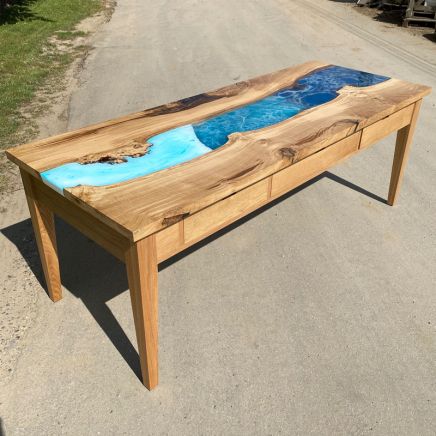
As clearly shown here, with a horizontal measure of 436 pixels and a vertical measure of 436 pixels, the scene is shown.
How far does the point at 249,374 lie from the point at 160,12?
902 cm

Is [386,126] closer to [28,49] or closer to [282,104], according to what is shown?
[282,104]

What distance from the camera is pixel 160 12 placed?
9.58 metres

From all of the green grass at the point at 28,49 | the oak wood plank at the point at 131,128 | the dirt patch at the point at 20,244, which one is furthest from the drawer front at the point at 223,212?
the green grass at the point at 28,49

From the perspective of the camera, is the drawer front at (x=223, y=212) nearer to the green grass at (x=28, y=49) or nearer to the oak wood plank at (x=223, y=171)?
the oak wood plank at (x=223, y=171)

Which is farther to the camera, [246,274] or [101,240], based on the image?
[246,274]

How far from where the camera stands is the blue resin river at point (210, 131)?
176 cm

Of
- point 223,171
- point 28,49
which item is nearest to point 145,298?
point 223,171

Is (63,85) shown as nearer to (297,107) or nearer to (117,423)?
(297,107)

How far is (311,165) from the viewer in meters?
2.21

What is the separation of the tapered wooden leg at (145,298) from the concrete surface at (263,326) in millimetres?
140

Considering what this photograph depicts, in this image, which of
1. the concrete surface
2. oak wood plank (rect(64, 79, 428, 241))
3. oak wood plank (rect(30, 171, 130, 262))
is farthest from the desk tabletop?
the concrete surface

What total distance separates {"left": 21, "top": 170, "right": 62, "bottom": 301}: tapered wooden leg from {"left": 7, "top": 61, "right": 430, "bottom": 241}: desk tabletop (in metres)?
0.20

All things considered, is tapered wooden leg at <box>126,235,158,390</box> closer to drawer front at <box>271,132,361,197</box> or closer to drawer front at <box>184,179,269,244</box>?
drawer front at <box>184,179,269,244</box>

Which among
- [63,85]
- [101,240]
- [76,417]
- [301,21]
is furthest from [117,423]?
[301,21]
